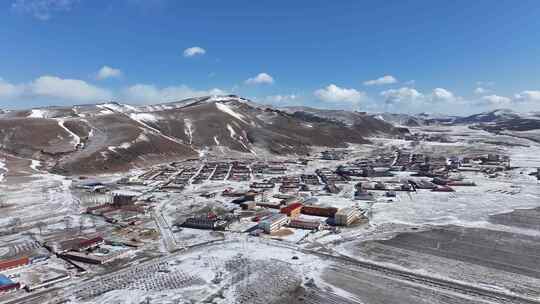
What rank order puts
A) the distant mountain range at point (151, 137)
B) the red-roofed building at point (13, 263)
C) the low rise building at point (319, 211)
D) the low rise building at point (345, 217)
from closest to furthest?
the red-roofed building at point (13, 263)
the low rise building at point (345, 217)
the low rise building at point (319, 211)
the distant mountain range at point (151, 137)

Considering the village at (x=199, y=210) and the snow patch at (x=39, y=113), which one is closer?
the village at (x=199, y=210)

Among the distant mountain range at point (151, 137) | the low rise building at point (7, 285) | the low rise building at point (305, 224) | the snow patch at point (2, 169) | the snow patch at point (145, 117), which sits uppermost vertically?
the snow patch at point (145, 117)

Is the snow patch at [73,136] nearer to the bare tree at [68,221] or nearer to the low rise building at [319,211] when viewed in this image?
the bare tree at [68,221]

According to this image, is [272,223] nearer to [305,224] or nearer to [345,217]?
[305,224]

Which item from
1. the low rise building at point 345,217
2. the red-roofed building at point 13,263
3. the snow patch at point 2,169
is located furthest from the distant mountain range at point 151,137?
the low rise building at point 345,217

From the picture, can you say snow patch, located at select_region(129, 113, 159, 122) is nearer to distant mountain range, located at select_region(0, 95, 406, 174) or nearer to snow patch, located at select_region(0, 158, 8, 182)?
distant mountain range, located at select_region(0, 95, 406, 174)

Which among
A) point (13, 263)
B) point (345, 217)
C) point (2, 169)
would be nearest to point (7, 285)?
point (13, 263)

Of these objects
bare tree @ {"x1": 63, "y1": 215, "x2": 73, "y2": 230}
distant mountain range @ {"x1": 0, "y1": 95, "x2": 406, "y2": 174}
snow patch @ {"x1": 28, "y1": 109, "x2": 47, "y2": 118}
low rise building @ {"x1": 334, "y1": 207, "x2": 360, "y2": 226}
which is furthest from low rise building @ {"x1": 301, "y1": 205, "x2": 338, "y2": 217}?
snow patch @ {"x1": 28, "y1": 109, "x2": 47, "y2": 118}

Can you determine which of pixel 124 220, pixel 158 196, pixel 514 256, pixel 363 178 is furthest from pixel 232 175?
A: pixel 514 256
